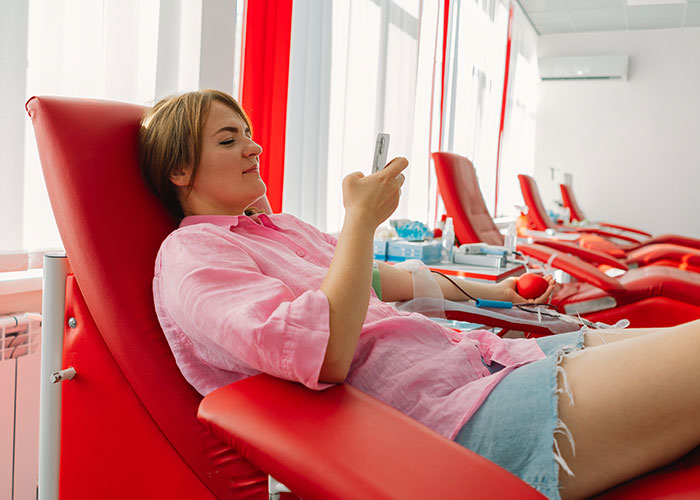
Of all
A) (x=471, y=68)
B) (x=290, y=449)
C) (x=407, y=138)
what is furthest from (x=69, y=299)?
(x=471, y=68)

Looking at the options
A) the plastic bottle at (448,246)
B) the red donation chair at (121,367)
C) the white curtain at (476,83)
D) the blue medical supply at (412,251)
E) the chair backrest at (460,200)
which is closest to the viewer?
the red donation chair at (121,367)

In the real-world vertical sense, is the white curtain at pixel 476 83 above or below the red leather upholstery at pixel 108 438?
above

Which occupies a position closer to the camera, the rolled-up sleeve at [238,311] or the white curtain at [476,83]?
the rolled-up sleeve at [238,311]

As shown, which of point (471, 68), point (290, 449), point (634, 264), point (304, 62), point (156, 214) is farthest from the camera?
point (471, 68)

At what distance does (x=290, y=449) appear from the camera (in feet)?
2.08

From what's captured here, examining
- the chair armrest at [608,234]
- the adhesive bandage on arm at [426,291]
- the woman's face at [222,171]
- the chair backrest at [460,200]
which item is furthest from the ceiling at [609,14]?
the woman's face at [222,171]

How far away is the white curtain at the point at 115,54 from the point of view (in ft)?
4.58

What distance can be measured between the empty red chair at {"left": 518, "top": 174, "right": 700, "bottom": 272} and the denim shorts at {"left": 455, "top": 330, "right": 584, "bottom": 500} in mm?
2688

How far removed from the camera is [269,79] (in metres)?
2.18

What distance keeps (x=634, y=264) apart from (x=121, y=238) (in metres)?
3.11

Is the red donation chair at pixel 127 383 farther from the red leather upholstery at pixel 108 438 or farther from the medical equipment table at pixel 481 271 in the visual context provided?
the medical equipment table at pixel 481 271

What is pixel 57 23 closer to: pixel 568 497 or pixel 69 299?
pixel 69 299

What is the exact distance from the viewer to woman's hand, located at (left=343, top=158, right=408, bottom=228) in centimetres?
90

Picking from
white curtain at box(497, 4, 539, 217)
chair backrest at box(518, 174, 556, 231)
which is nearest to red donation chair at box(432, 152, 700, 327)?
chair backrest at box(518, 174, 556, 231)
